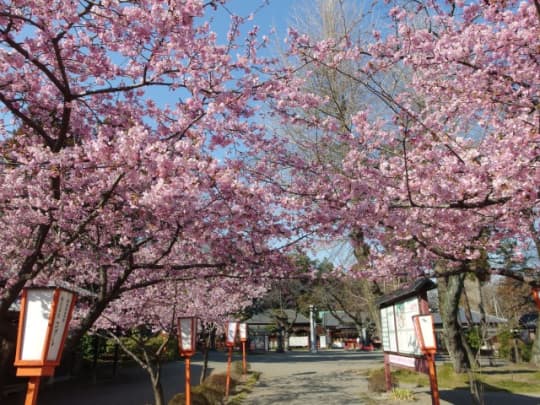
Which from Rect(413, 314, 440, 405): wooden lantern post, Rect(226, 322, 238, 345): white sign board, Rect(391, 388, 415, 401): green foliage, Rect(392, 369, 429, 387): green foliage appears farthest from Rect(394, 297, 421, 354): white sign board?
Rect(226, 322, 238, 345): white sign board

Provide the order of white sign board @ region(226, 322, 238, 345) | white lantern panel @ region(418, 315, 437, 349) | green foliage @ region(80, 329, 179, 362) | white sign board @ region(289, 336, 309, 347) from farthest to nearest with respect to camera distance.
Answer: white sign board @ region(289, 336, 309, 347)
green foliage @ region(80, 329, 179, 362)
white sign board @ region(226, 322, 238, 345)
white lantern panel @ region(418, 315, 437, 349)

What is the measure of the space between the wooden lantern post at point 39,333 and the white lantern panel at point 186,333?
4621 mm

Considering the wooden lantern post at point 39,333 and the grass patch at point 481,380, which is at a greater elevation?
the wooden lantern post at point 39,333

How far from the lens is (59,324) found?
3611mm

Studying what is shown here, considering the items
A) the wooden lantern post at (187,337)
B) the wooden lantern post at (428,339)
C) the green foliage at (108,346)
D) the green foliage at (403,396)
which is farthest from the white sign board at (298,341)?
the wooden lantern post at (428,339)

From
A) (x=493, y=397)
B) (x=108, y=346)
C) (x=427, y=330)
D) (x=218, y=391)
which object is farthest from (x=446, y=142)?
(x=108, y=346)

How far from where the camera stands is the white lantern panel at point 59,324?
353 centimetres

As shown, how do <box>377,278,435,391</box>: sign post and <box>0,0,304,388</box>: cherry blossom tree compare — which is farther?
<box>377,278,435,391</box>: sign post

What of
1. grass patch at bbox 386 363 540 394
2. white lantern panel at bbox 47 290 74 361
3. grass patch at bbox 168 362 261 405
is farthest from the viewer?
grass patch at bbox 386 363 540 394

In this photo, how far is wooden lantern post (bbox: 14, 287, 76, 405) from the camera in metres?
3.37

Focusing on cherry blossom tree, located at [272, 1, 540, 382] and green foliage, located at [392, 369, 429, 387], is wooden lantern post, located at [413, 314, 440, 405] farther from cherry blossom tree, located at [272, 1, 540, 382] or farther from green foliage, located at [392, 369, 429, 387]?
green foliage, located at [392, 369, 429, 387]

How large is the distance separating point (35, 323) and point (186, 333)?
4.91 meters

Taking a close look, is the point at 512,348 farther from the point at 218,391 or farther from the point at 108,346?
the point at 108,346

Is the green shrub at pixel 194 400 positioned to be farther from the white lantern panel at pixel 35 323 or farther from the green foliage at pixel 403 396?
the white lantern panel at pixel 35 323
